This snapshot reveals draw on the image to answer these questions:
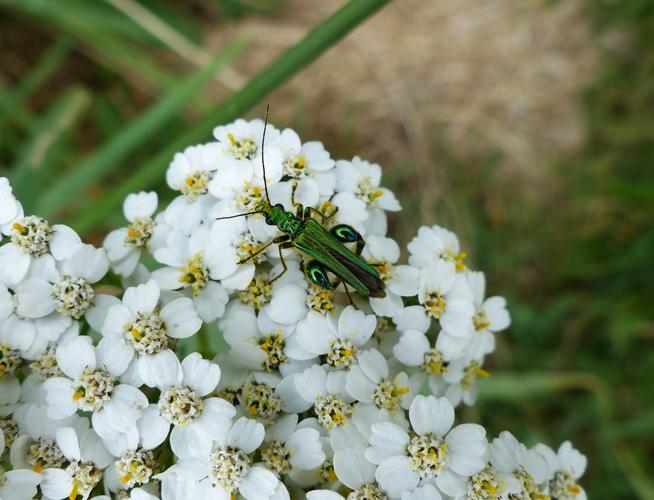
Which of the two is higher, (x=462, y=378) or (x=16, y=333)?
(x=462, y=378)

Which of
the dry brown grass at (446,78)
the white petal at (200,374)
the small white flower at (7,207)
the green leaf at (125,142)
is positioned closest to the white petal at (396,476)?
the white petal at (200,374)

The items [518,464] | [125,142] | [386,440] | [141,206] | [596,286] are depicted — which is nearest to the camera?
[386,440]

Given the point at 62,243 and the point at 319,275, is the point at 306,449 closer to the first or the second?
the point at 319,275

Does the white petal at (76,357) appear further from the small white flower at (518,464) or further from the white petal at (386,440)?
the small white flower at (518,464)

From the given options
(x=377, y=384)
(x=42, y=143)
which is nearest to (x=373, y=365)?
(x=377, y=384)

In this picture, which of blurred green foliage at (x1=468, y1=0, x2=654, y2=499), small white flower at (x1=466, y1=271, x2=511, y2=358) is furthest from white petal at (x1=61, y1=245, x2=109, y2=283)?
blurred green foliage at (x1=468, y1=0, x2=654, y2=499)

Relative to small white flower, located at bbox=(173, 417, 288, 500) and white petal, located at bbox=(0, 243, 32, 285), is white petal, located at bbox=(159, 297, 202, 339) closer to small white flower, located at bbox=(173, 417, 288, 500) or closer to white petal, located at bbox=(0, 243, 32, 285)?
small white flower, located at bbox=(173, 417, 288, 500)

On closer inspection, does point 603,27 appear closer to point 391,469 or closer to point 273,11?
point 273,11
